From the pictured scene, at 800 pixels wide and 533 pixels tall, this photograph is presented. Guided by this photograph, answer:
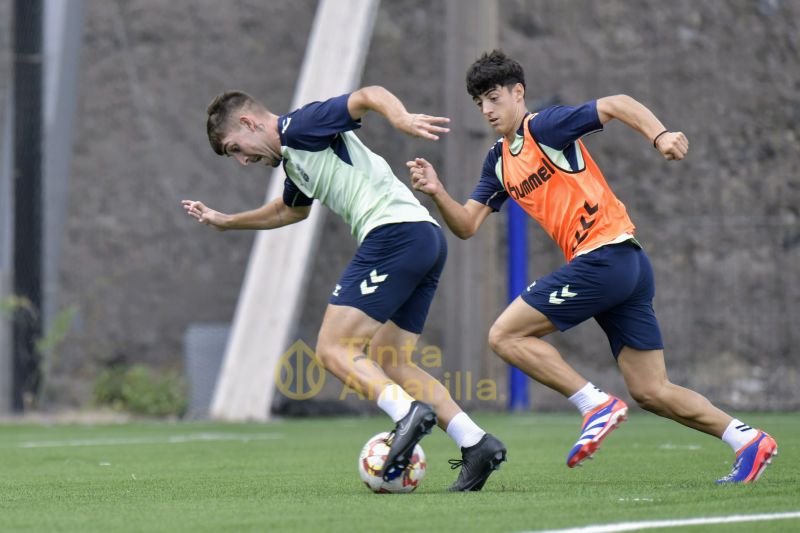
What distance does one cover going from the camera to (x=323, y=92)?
1338 cm

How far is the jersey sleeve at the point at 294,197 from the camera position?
21.0ft

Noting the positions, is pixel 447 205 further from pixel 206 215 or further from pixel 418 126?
pixel 206 215

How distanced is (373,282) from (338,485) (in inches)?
42.8

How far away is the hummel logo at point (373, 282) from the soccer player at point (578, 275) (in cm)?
43

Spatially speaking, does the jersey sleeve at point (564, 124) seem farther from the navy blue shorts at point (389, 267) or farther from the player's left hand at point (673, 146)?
the navy blue shorts at point (389, 267)

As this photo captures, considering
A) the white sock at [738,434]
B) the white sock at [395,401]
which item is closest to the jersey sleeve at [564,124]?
the white sock at [395,401]

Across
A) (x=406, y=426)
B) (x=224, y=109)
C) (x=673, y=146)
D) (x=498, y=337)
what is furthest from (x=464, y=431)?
(x=224, y=109)

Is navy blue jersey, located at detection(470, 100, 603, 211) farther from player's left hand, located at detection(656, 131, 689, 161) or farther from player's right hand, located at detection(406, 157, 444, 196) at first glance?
player's right hand, located at detection(406, 157, 444, 196)

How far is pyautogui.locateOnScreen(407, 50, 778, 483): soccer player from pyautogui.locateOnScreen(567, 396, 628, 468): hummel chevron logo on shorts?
12mm

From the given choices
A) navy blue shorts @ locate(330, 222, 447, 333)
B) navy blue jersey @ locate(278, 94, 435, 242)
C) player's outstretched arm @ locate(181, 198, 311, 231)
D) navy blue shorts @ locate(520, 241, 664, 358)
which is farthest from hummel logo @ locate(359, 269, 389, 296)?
player's outstretched arm @ locate(181, 198, 311, 231)

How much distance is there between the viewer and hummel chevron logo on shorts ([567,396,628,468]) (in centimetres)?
538

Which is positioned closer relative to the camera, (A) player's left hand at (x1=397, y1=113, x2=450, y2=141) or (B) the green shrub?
(A) player's left hand at (x1=397, y1=113, x2=450, y2=141)

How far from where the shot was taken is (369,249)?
5832 millimetres

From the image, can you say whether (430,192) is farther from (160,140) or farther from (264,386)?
(160,140)
